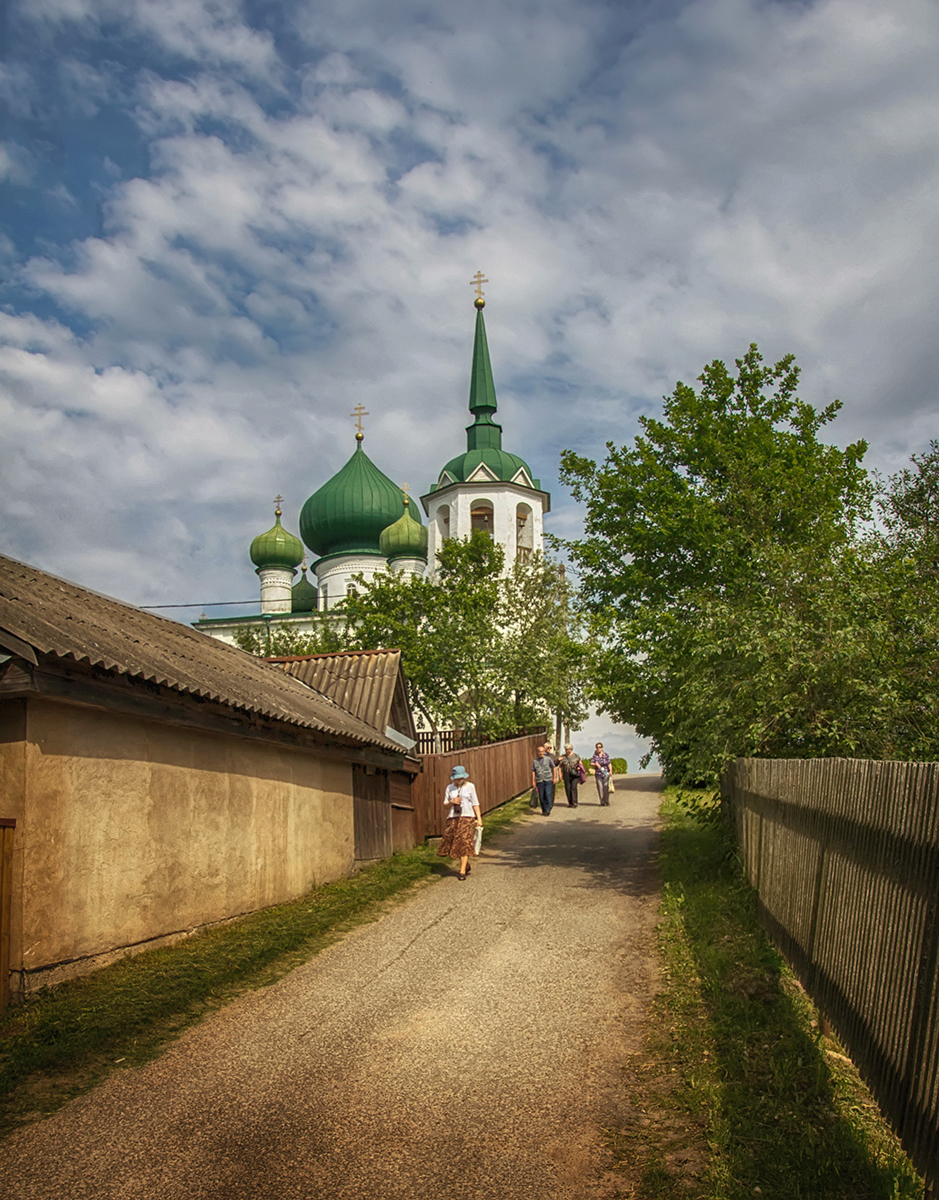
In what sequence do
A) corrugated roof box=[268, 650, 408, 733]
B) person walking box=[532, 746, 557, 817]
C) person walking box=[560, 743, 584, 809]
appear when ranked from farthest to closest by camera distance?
person walking box=[560, 743, 584, 809], person walking box=[532, 746, 557, 817], corrugated roof box=[268, 650, 408, 733]

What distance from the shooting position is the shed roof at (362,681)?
17.2 meters

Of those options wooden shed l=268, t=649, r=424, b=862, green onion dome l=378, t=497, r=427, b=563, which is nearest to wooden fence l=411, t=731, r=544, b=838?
wooden shed l=268, t=649, r=424, b=862

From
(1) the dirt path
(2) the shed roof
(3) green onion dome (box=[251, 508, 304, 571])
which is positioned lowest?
(1) the dirt path

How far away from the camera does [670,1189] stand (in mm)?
4270

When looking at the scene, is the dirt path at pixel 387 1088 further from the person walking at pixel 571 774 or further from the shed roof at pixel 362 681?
the person walking at pixel 571 774

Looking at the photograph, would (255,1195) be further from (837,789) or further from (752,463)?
(752,463)

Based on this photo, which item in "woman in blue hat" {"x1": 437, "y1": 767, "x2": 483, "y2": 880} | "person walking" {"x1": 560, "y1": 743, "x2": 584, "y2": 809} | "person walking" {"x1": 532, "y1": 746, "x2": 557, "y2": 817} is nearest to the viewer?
"woman in blue hat" {"x1": 437, "y1": 767, "x2": 483, "y2": 880}

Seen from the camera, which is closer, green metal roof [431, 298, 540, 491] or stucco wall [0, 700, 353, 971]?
stucco wall [0, 700, 353, 971]

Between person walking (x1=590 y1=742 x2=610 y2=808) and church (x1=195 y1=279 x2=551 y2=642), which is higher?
church (x1=195 y1=279 x2=551 y2=642)

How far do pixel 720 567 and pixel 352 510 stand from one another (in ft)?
115

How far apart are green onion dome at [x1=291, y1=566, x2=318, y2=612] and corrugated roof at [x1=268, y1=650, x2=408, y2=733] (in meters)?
32.3

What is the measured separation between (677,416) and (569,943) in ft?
36.9

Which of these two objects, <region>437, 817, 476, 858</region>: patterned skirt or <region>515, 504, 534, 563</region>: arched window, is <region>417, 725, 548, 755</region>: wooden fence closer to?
<region>437, 817, 476, 858</region>: patterned skirt

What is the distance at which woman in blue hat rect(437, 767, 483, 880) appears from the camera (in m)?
13.8
